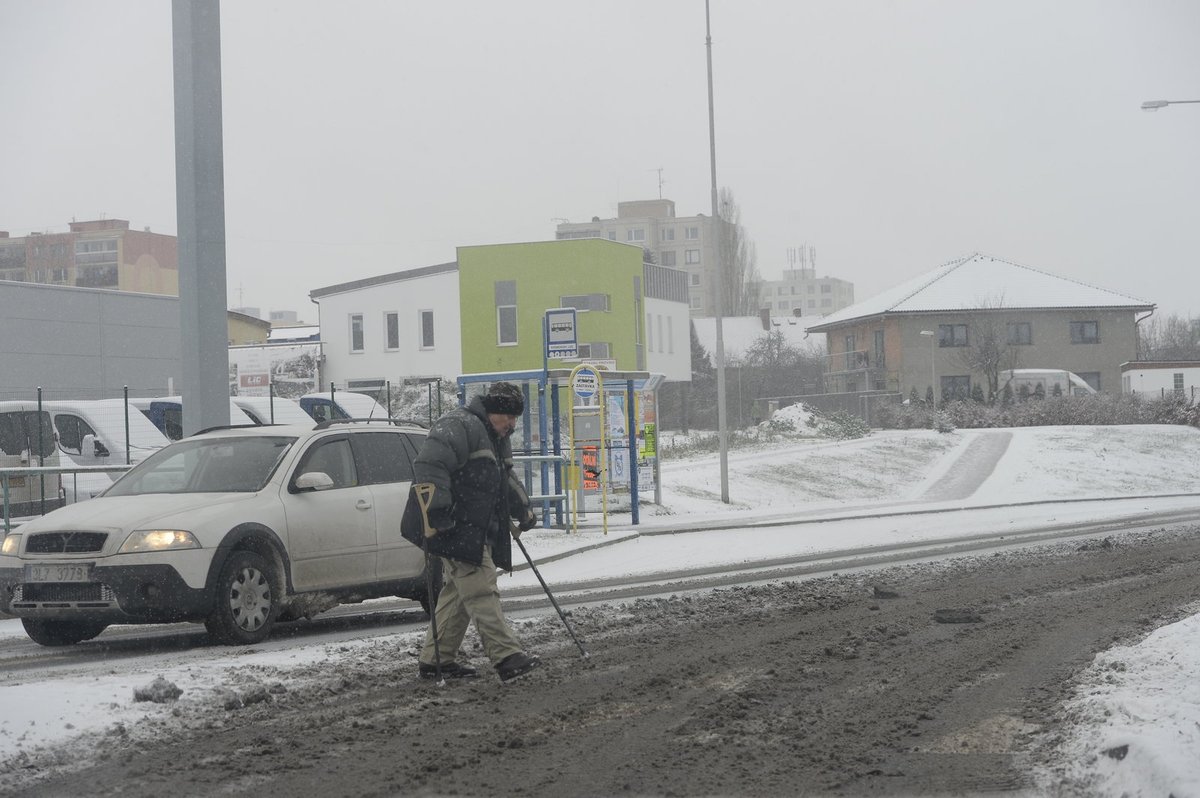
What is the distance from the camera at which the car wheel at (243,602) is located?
31.6 ft

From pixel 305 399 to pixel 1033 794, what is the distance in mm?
26067

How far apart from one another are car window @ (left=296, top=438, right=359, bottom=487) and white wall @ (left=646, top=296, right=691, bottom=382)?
177 ft

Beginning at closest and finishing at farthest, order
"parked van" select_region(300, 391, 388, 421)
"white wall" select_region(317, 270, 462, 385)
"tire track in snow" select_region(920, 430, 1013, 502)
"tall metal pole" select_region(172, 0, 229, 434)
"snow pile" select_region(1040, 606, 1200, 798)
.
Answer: "snow pile" select_region(1040, 606, 1200, 798)
"tall metal pole" select_region(172, 0, 229, 434)
"parked van" select_region(300, 391, 388, 421)
"tire track in snow" select_region(920, 430, 1013, 502)
"white wall" select_region(317, 270, 462, 385)

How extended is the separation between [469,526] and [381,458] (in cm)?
341

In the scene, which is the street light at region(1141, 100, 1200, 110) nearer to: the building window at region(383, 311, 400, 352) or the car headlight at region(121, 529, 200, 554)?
the car headlight at region(121, 529, 200, 554)

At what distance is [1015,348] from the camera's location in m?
67.2

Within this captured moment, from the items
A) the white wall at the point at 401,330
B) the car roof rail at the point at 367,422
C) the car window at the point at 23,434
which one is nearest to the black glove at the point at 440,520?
the car roof rail at the point at 367,422

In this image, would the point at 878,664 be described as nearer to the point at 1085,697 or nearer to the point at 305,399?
the point at 1085,697

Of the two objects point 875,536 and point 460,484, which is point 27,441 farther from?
point 460,484

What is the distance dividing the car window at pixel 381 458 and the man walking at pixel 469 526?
9.99ft

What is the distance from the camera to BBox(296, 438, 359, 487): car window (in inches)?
425

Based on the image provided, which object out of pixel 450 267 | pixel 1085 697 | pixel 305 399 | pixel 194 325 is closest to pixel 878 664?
pixel 1085 697

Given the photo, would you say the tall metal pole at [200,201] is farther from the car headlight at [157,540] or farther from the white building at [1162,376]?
the white building at [1162,376]

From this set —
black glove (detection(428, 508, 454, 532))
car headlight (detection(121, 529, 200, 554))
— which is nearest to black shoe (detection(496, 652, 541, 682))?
black glove (detection(428, 508, 454, 532))
